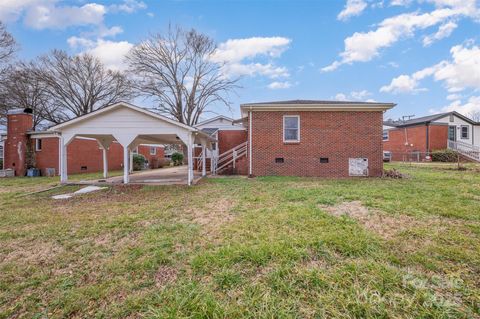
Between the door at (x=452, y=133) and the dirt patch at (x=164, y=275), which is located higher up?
the door at (x=452, y=133)

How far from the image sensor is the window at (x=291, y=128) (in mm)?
11648

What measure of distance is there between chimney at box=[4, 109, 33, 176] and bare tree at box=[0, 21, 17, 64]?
25.1 feet

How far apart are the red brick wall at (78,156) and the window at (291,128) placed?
15370 millimetres

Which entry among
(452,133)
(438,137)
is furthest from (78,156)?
(452,133)

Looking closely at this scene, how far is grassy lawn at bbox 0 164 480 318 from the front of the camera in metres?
2.14

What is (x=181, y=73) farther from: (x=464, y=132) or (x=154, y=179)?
(x=464, y=132)

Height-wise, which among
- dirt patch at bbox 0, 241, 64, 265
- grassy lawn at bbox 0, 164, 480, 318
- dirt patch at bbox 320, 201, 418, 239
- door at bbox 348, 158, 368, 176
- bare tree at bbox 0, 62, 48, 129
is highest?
bare tree at bbox 0, 62, 48, 129

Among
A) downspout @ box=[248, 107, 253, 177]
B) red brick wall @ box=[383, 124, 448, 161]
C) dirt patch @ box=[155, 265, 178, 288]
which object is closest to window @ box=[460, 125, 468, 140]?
red brick wall @ box=[383, 124, 448, 161]

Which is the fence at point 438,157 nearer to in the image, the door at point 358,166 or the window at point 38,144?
the door at point 358,166

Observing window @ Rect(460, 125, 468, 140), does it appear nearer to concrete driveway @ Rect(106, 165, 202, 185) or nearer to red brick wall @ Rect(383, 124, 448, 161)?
red brick wall @ Rect(383, 124, 448, 161)

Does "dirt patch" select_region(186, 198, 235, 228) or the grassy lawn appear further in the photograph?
"dirt patch" select_region(186, 198, 235, 228)

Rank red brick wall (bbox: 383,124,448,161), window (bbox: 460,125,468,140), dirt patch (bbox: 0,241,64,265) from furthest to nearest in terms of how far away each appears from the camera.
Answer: window (bbox: 460,125,468,140)
red brick wall (bbox: 383,124,448,161)
dirt patch (bbox: 0,241,64,265)

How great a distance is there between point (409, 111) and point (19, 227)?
52.1 meters

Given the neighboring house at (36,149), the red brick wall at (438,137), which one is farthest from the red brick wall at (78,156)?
the red brick wall at (438,137)
